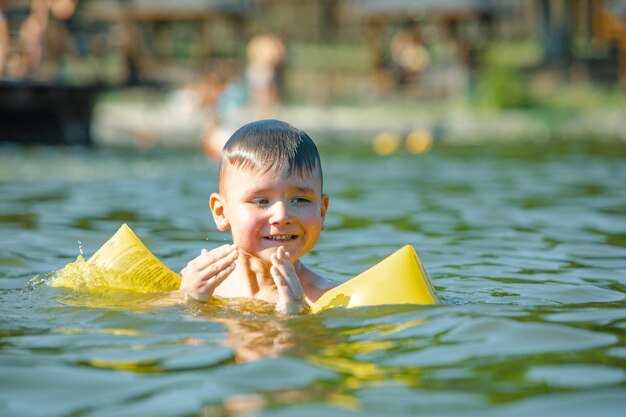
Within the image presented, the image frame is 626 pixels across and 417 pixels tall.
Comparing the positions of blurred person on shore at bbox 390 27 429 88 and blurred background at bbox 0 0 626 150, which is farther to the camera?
blurred person on shore at bbox 390 27 429 88

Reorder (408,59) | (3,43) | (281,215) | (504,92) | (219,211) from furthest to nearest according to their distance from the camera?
(408,59) < (504,92) < (3,43) < (219,211) < (281,215)

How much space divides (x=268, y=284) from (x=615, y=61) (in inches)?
804

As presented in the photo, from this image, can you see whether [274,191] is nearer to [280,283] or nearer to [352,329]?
[280,283]

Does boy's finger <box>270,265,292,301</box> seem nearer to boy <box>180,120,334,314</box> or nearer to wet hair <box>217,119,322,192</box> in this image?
boy <box>180,120,334,314</box>

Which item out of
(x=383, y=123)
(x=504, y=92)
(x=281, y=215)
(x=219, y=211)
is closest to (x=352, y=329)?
(x=281, y=215)

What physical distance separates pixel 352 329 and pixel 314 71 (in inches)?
837

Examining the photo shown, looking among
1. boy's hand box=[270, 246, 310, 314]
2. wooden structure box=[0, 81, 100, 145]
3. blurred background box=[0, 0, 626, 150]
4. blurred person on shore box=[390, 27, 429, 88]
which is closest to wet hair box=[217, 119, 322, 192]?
boy's hand box=[270, 246, 310, 314]

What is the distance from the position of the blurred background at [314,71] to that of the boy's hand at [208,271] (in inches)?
335

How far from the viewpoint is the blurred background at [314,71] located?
53.6 feet

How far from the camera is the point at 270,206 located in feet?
13.3

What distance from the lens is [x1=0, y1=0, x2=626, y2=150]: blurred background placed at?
53.6 feet

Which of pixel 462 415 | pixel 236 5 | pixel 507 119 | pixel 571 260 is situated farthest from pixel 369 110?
pixel 462 415

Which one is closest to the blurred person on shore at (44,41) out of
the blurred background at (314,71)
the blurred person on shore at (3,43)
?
the blurred background at (314,71)

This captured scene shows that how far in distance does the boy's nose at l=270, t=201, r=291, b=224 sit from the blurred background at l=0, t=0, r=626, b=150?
863 cm
